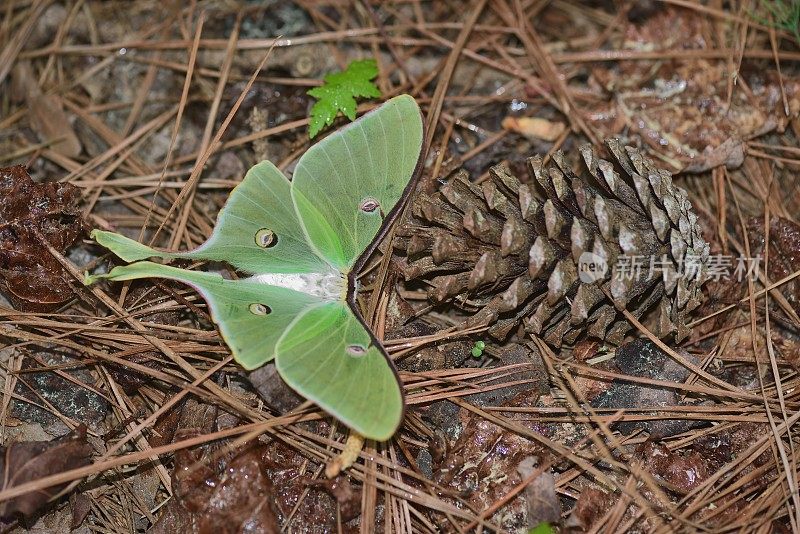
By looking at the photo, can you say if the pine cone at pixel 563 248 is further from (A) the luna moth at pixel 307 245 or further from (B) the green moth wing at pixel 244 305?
(B) the green moth wing at pixel 244 305

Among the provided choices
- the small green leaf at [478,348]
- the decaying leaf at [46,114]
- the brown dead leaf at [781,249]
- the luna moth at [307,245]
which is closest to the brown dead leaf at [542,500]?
the small green leaf at [478,348]

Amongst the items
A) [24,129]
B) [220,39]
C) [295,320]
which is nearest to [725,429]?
[295,320]

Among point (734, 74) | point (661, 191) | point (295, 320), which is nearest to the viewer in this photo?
point (295, 320)

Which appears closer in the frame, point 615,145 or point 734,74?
point 615,145

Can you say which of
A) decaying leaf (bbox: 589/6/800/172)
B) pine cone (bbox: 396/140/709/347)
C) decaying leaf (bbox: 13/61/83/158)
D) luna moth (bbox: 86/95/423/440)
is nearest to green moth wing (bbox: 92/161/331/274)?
luna moth (bbox: 86/95/423/440)

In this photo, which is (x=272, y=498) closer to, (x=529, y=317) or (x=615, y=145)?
(x=529, y=317)

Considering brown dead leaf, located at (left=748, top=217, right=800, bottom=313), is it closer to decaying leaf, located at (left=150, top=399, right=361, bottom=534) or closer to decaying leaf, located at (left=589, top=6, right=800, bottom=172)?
decaying leaf, located at (left=589, top=6, right=800, bottom=172)

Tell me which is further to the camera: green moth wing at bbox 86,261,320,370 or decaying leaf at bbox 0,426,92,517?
green moth wing at bbox 86,261,320,370

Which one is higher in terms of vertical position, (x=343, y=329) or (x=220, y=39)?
(x=220, y=39)
